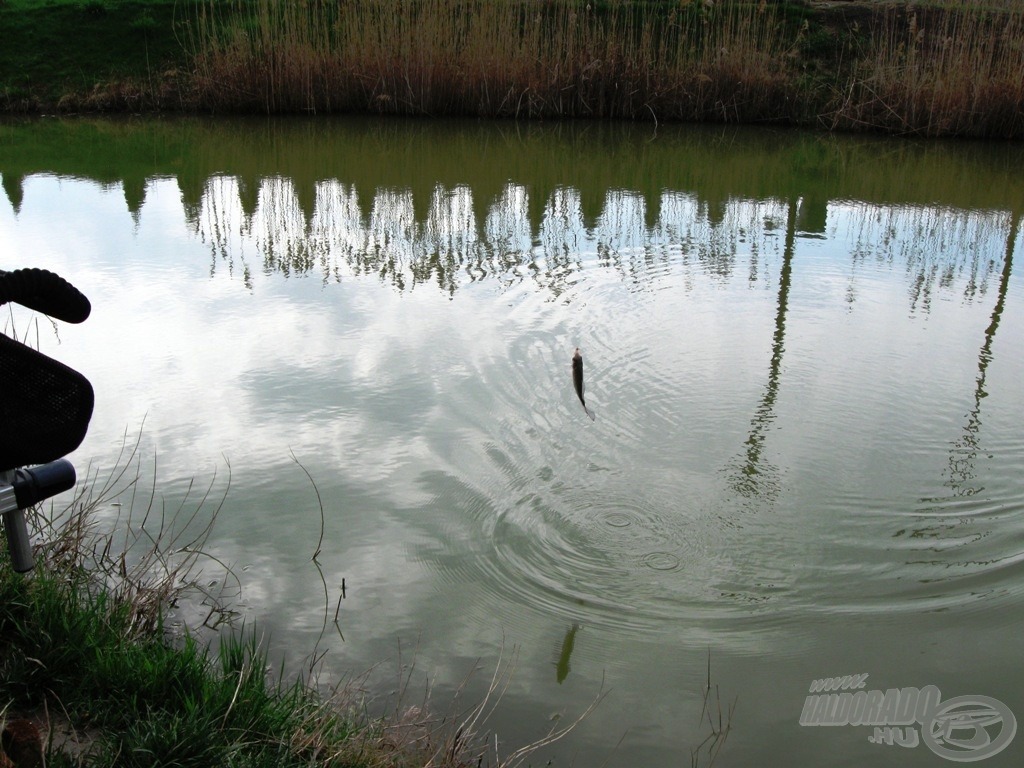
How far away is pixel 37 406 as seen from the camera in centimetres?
152

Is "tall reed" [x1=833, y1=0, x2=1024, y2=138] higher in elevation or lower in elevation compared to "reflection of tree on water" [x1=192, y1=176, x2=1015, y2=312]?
higher

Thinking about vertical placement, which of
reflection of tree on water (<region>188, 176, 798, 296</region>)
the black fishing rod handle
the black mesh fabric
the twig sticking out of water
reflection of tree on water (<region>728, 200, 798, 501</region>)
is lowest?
the twig sticking out of water

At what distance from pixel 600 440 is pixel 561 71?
886cm

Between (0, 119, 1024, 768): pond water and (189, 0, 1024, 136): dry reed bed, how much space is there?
159 inches

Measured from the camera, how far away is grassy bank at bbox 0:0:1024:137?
11070 millimetres

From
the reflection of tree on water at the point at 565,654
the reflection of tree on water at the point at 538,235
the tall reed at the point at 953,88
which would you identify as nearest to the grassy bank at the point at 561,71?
the tall reed at the point at 953,88

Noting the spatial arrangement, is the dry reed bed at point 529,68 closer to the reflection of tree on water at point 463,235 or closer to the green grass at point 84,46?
the green grass at point 84,46

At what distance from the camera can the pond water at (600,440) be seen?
2518 millimetres

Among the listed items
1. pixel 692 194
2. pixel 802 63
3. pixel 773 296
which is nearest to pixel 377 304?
pixel 773 296

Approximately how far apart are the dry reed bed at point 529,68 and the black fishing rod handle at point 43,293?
34.8ft

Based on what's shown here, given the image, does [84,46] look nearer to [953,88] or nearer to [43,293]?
[953,88]

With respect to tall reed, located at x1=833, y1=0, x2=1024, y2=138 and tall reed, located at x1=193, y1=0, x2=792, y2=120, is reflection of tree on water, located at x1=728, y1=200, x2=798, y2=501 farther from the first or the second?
tall reed, located at x1=193, y1=0, x2=792, y2=120

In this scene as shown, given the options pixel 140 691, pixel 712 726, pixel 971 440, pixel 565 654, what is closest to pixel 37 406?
pixel 140 691

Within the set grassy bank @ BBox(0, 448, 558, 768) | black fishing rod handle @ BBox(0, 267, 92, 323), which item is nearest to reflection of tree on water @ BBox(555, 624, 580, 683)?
grassy bank @ BBox(0, 448, 558, 768)
